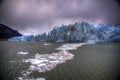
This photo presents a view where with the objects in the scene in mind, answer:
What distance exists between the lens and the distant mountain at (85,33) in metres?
83.7

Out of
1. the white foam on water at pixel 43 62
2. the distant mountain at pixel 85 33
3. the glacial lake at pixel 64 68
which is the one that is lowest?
the glacial lake at pixel 64 68

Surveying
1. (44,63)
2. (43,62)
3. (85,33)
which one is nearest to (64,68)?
(44,63)

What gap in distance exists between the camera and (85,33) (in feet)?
288

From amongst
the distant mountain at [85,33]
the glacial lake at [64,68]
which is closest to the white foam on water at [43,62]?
the glacial lake at [64,68]

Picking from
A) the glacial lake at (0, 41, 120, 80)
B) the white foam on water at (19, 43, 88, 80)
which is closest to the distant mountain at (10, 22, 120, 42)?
the glacial lake at (0, 41, 120, 80)

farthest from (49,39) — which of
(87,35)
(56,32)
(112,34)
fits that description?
(112,34)

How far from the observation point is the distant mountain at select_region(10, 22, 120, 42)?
8369 cm

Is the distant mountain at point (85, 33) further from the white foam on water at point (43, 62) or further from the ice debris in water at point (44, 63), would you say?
the ice debris in water at point (44, 63)

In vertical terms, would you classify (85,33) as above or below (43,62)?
above

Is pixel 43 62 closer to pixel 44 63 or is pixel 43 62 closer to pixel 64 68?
pixel 44 63

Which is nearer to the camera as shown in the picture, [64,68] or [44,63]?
[64,68]

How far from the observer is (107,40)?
83.7 meters

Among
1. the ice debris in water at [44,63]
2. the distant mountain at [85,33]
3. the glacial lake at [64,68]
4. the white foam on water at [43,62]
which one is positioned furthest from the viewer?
the distant mountain at [85,33]

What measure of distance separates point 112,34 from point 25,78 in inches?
3489
